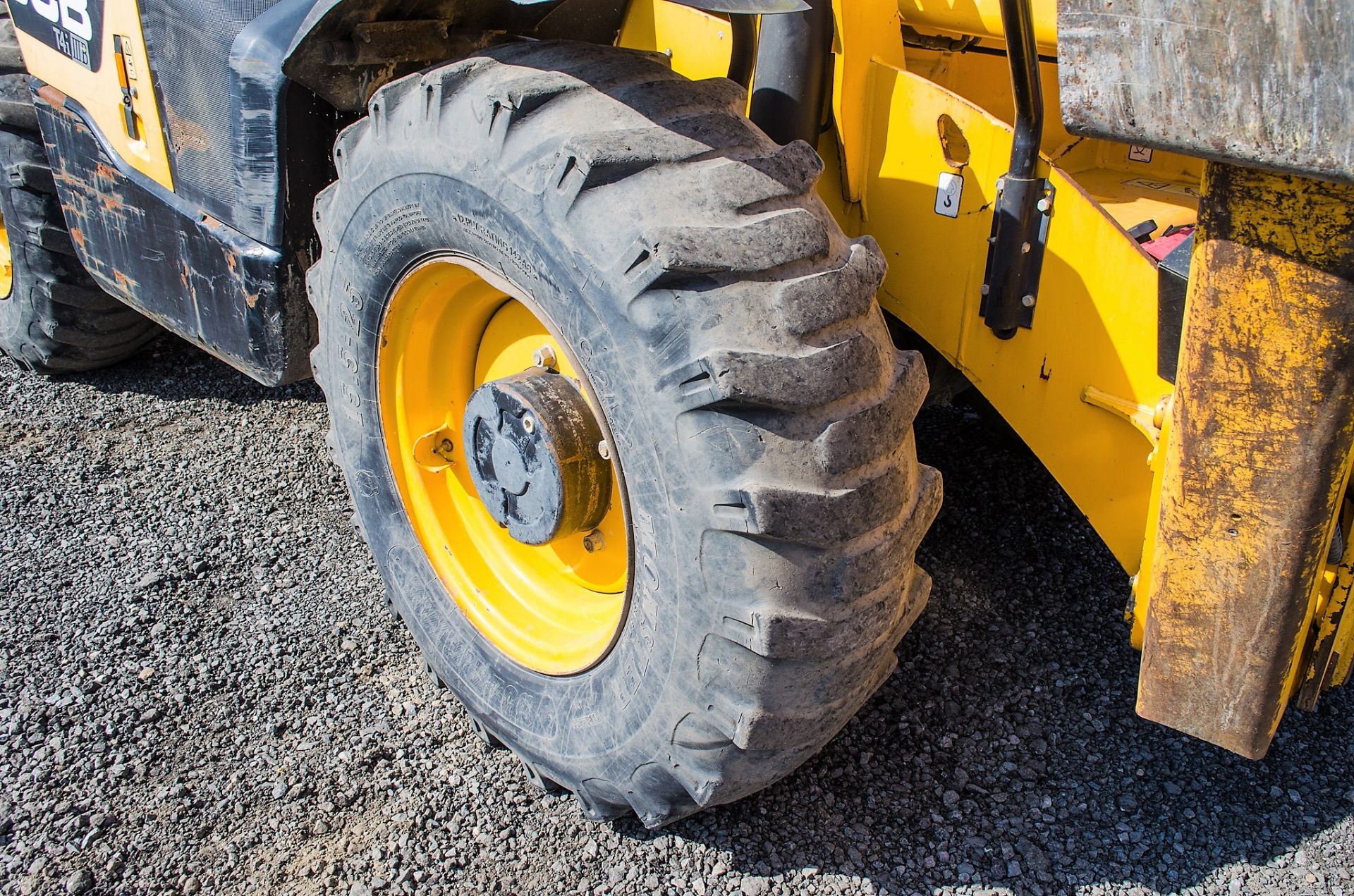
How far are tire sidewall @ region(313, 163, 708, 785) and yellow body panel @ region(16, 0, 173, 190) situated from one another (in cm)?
75

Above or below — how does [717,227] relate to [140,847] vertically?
above

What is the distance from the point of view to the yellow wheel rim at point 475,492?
84.1 inches

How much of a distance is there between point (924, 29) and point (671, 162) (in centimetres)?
98

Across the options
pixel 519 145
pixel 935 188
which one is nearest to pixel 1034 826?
pixel 935 188

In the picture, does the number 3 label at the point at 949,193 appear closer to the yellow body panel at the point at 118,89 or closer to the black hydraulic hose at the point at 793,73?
the black hydraulic hose at the point at 793,73

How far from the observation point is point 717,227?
154 cm

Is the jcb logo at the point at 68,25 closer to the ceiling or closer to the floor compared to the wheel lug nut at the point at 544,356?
closer to the ceiling

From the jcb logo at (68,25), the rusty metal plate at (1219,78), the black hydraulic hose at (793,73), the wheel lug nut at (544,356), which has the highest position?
the rusty metal plate at (1219,78)

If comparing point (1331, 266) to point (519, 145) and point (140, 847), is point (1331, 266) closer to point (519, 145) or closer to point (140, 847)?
point (519, 145)

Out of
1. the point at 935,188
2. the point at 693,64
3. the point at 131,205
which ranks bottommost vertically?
the point at 131,205

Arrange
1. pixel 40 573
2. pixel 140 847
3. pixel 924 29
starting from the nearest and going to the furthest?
pixel 140 847, pixel 924 29, pixel 40 573

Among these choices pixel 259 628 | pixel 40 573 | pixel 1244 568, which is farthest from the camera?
pixel 40 573

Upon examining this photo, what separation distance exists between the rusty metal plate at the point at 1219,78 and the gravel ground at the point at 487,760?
4.63ft

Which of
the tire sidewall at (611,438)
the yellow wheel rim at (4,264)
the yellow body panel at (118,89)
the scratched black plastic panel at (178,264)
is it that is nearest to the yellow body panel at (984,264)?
the tire sidewall at (611,438)
